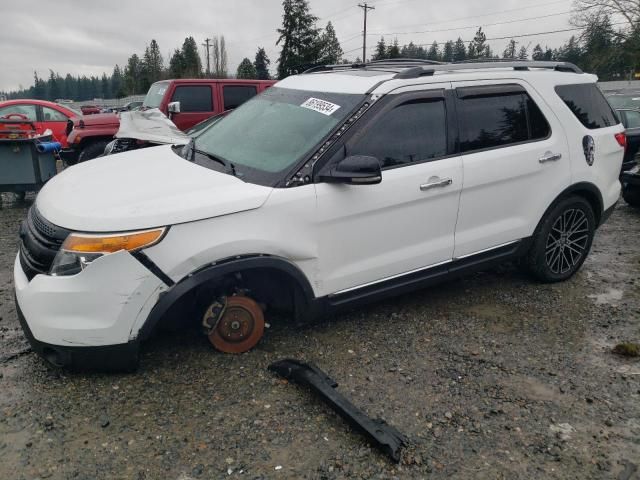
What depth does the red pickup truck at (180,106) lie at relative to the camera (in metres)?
9.14

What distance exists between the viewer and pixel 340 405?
2.89 metres

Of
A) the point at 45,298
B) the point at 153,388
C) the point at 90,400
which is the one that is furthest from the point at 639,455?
the point at 45,298

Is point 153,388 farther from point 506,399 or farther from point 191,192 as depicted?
point 506,399

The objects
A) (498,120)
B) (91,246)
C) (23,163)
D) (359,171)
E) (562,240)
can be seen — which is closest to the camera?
(91,246)

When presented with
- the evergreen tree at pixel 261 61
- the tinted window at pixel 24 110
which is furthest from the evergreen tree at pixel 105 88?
the tinted window at pixel 24 110

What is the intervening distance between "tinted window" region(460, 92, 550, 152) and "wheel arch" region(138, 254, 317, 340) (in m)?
1.58

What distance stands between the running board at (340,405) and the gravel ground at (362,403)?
59 millimetres

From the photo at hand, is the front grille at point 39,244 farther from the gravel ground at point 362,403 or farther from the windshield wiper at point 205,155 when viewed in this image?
the windshield wiper at point 205,155

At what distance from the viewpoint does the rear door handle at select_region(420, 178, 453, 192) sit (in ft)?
12.0

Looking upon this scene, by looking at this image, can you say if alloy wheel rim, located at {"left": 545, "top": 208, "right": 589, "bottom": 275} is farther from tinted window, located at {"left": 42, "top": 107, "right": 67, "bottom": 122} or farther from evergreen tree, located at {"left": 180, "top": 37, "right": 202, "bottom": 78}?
evergreen tree, located at {"left": 180, "top": 37, "right": 202, "bottom": 78}

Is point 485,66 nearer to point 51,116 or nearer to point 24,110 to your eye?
point 51,116

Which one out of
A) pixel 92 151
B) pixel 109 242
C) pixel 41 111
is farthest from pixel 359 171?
pixel 41 111

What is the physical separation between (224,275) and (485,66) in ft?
8.54

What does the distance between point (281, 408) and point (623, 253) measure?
4576mm
